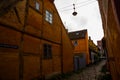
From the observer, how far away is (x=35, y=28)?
9938mm

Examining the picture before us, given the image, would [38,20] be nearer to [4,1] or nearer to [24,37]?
[24,37]

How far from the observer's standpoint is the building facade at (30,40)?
6.85 meters

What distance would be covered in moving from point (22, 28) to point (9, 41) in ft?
4.90

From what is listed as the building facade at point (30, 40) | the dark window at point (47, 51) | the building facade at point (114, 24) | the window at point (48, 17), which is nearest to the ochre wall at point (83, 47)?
the building facade at point (30, 40)

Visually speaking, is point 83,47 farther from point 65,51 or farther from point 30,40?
point 30,40

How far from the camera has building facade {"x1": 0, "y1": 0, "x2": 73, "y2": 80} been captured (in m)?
6.85

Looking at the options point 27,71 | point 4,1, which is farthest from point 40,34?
point 4,1

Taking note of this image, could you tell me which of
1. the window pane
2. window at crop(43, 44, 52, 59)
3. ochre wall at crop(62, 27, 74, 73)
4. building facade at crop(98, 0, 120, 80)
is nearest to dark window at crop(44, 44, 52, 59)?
window at crop(43, 44, 52, 59)

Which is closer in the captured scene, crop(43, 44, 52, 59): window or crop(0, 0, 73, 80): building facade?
crop(0, 0, 73, 80): building facade

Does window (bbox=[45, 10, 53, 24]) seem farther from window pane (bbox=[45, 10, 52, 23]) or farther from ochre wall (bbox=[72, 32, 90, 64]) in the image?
ochre wall (bbox=[72, 32, 90, 64])

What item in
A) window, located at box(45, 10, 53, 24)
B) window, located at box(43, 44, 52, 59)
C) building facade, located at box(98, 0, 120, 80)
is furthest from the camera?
window, located at box(45, 10, 53, 24)

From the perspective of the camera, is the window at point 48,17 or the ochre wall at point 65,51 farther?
the ochre wall at point 65,51

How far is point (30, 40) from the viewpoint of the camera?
360 inches

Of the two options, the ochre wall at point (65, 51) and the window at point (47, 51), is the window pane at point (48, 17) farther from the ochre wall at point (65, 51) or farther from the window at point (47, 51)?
the ochre wall at point (65, 51)
